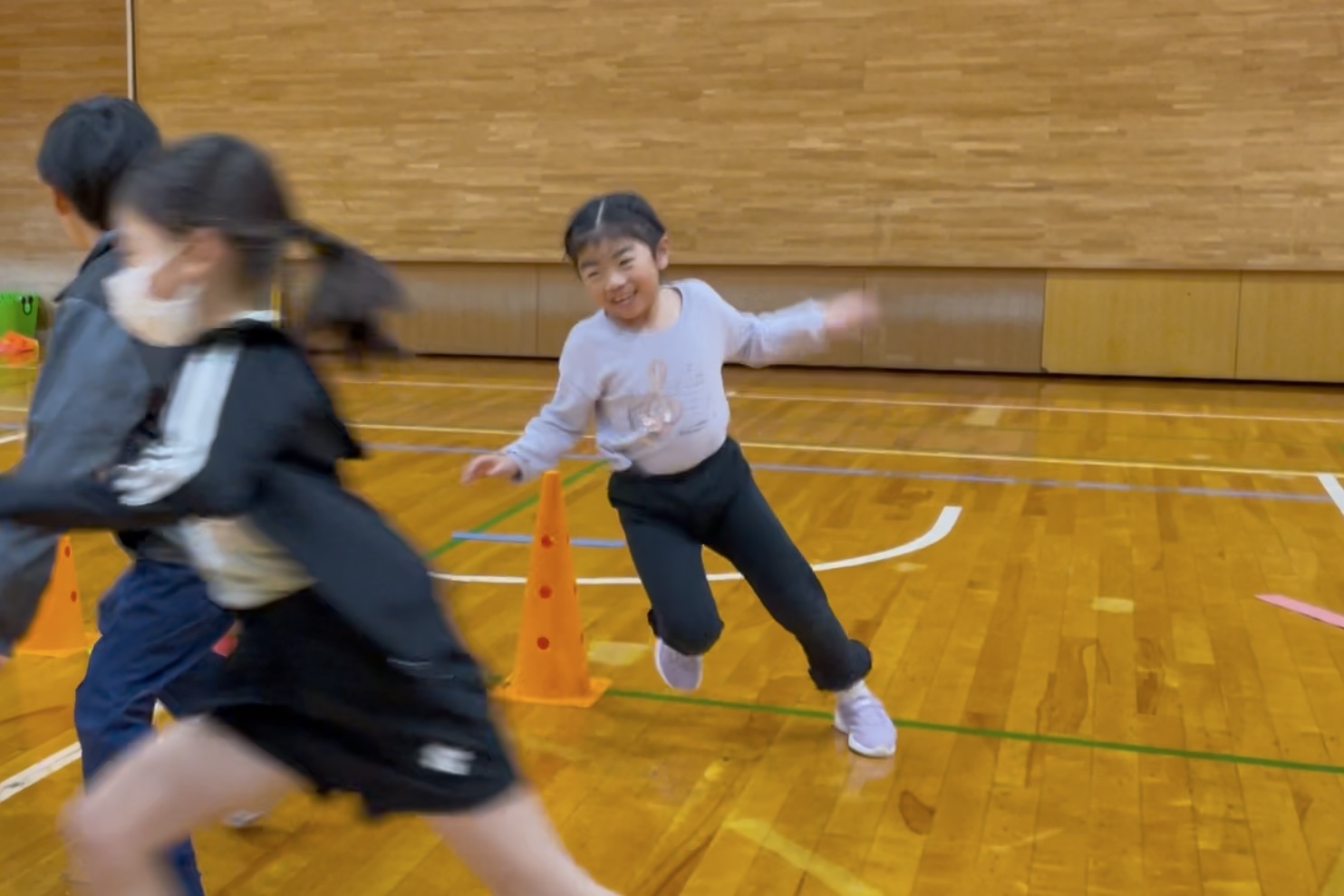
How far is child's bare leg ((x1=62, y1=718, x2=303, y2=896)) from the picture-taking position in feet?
5.05

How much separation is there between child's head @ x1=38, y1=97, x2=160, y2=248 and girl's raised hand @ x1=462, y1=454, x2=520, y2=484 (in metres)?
0.77

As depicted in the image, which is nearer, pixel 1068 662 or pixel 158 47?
pixel 1068 662

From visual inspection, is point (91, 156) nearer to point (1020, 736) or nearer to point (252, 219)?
point (252, 219)

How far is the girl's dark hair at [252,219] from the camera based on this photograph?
4.91 ft

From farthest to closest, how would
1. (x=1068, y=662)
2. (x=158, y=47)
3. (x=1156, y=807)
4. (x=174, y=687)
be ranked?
(x=158, y=47) → (x=1068, y=662) → (x=1156, y=807) → (x=174, y=687)

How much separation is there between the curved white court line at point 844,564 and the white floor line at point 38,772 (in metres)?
1.20

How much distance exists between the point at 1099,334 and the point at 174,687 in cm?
904

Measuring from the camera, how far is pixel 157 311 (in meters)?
1.50

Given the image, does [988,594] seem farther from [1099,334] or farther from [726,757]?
[1099,334]

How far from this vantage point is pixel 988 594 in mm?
4301

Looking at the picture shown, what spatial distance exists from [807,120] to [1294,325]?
3784mm

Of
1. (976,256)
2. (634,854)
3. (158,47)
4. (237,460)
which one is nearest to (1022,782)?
(634,854)

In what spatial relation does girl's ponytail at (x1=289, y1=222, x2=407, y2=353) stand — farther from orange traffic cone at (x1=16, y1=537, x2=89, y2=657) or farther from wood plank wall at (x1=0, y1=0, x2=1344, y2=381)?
wood plank wall at (x1=0, y1=0, x2=1344, y2=381)

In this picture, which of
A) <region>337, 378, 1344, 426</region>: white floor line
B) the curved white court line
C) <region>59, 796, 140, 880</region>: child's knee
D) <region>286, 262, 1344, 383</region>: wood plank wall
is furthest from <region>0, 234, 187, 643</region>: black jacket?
<region>286, 262, 1344, 383</region>: wood plank wall
